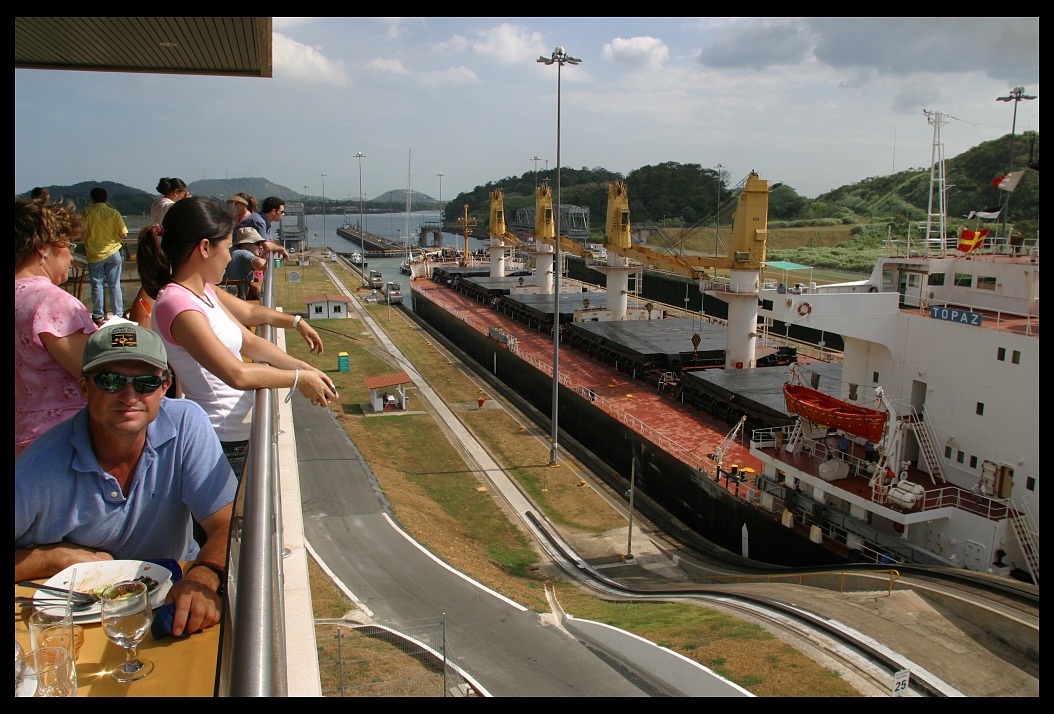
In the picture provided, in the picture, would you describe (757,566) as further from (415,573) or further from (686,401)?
(686,401)

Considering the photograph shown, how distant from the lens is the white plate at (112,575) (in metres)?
2.78

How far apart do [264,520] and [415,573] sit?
11.9 meters

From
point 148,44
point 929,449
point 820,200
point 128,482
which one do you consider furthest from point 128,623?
point 820,200

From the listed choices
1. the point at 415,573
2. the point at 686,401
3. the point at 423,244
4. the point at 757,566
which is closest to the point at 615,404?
the point at 686,401

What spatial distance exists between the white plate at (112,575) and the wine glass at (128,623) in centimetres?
23

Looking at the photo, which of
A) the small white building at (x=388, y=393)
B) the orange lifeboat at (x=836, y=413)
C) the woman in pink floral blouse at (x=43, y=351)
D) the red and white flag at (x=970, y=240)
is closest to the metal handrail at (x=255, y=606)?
the woman in pink floral blouse at (x=43, y=351)

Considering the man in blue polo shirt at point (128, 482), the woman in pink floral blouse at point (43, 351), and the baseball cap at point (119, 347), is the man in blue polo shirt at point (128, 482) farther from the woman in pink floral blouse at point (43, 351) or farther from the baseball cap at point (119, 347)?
the woman in pink floral blouse at point (43, 351)

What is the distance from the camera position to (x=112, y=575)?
2840mm

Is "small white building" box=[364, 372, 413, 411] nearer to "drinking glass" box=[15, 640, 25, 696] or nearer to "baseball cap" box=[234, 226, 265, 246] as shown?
"baseball cap" box=[234, 226, 265, 246]

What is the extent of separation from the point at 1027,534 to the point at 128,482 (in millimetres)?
13182

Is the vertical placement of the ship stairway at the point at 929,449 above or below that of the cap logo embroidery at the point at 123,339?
below

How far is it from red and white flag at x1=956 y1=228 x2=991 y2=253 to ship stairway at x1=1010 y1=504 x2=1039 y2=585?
5.84 m
